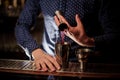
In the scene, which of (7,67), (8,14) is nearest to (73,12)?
(7,67)

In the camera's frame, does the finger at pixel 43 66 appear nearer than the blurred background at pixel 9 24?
Yes

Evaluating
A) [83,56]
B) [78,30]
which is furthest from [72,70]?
[78,30]

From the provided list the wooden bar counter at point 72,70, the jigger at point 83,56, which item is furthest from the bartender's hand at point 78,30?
the wooden bar counter at point 72,70

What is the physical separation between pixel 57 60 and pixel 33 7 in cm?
69

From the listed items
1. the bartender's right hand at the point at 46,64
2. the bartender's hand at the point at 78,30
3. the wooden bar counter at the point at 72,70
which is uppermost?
the bartender's hand at the point at 78,30

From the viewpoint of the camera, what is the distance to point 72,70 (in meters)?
2.02

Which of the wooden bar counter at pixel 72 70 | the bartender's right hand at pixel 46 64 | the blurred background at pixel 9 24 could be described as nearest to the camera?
the wooden bar counter at pixel 72 70

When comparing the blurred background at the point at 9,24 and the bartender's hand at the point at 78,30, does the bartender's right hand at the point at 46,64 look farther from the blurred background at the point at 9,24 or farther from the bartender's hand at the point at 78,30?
the blurred background at the point at 9,24

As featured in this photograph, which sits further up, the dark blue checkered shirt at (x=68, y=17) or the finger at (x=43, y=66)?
the dark blue checkered shirt at (x=68, y=17)

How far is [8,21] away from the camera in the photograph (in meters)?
5.49

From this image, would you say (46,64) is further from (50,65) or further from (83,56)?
(83,56)

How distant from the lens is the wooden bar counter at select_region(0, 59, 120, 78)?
1926 millimetres

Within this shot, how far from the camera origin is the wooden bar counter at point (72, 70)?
6.32ft

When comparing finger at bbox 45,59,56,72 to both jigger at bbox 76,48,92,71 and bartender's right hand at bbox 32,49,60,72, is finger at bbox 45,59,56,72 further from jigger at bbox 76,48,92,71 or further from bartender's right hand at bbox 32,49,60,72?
jigger at bbox 76,48,92,71
